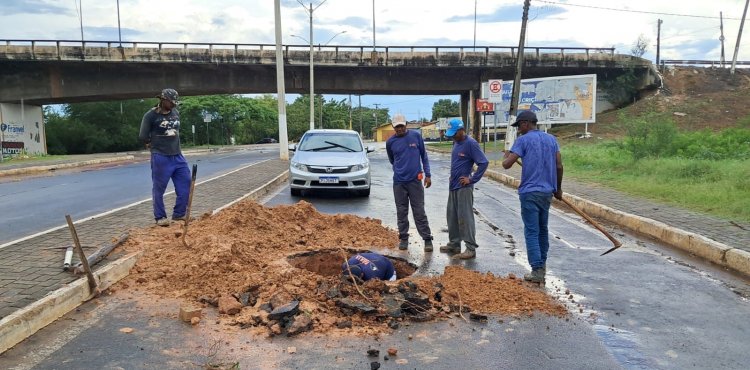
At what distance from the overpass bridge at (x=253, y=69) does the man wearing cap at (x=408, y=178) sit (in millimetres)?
31316

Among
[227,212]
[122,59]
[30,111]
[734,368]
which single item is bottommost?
[734,368]

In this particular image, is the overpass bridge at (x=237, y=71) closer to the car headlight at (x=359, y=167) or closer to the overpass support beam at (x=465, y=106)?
the overpass support beam at (x=465, y=106)

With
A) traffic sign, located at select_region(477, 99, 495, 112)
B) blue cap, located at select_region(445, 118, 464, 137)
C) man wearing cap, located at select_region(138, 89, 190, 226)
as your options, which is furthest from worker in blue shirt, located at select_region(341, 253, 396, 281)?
traffic sign, located at select_region(477, 99, 495, 112)

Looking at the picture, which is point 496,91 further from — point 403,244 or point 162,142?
point 162,142

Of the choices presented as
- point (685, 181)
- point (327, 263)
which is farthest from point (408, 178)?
point (685, 181)

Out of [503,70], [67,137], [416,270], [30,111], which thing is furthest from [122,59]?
[416,270]

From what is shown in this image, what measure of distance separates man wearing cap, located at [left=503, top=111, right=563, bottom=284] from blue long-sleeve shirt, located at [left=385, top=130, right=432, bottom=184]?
61.7 inches

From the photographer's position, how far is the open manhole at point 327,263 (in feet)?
20.0

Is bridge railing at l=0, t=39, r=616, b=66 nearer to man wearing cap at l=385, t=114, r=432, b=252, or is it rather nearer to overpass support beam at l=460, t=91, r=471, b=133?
overpass support beam at l=460, t=91, r=471, b=133

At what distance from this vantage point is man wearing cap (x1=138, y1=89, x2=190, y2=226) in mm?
7410

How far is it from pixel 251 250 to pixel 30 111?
3982 centimetres

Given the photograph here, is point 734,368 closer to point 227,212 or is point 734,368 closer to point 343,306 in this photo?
point 343,306

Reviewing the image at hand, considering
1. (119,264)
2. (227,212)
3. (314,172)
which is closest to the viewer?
(119,264)

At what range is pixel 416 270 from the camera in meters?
5.98
